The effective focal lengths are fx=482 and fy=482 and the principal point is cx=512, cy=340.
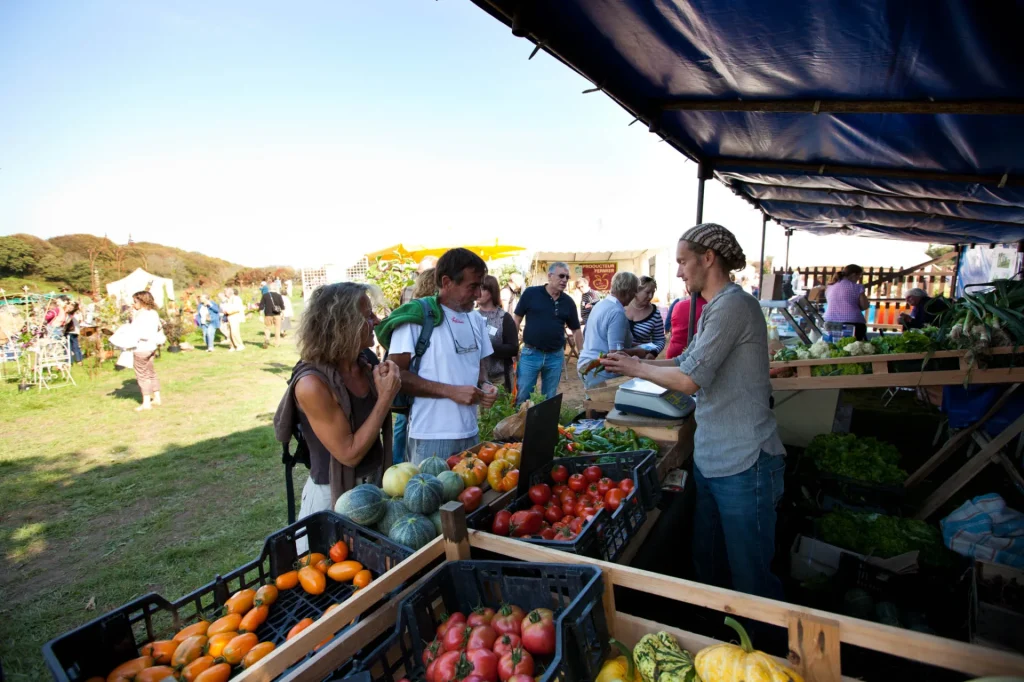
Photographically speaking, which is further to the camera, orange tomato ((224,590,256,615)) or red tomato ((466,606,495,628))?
orange tomato ((224,590,256,615))

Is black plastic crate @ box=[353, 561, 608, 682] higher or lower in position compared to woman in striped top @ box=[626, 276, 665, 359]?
lower

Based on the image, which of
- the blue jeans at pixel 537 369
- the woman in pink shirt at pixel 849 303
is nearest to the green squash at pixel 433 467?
the blue jeans at pixel 537 369

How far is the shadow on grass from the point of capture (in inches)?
137

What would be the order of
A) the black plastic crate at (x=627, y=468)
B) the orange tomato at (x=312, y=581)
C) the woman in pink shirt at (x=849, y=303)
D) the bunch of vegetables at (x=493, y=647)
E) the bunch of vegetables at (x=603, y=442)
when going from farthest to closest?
the woman in pink shirt at (x=849, y=303) < the bunch of vegetables at (x=603, y=442) < the black plastic crate at (x=627, y=468) < the orange tomato at (x=312, y=581) < the bunch of vegetables at (x=493, y=647)

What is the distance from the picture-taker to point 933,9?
170cm

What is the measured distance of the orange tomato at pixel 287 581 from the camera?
1697 millimetres

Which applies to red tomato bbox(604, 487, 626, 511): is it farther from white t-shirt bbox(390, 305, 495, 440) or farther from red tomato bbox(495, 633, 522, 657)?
white t-shirt bbox(390, 305, 495, 440)

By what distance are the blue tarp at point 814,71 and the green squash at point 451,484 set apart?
1965mm

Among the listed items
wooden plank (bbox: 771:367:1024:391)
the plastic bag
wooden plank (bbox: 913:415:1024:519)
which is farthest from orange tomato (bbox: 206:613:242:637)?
wooden plank (bbox: 913:415:1024:519)

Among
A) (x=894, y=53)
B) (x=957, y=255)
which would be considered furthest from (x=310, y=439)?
(x=957, y=255)

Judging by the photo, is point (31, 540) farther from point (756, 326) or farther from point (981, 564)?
point (981, 564)

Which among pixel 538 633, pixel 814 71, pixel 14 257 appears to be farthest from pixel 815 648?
pixel 14 257

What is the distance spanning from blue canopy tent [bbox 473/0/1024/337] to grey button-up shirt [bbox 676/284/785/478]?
1.11 m

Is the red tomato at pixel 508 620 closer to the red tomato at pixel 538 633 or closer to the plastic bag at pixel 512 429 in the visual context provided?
the red tomato at pixel 538 633
